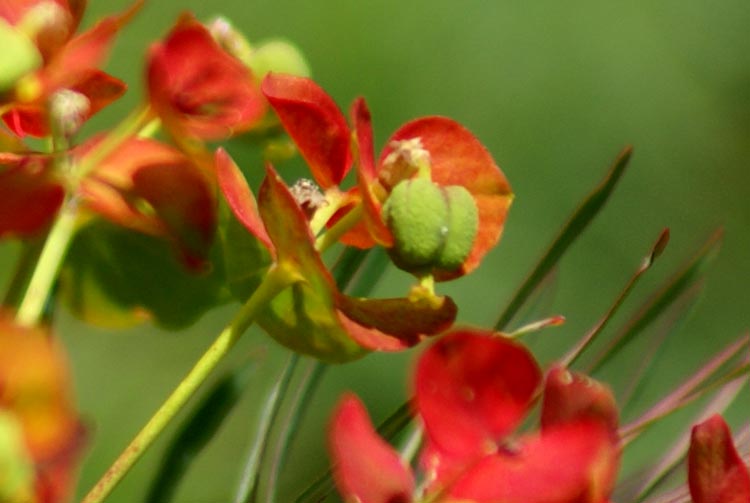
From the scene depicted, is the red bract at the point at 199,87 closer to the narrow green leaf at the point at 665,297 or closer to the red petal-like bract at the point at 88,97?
the red petal-like bract at the point at 88,97

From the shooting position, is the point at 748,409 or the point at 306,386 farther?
the point at 748,409

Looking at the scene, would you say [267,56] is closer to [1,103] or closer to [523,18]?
[1,103]

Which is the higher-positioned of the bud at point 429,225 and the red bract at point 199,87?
the bud at point 429,225

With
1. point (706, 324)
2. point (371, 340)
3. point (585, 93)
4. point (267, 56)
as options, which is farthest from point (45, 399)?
point (585, 93)

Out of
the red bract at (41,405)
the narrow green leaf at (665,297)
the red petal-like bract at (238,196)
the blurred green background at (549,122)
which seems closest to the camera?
the red bract at (41,405)

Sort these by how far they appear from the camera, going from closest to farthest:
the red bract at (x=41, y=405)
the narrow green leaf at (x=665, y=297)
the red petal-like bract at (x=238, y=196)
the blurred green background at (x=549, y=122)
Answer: the red bract at (x=41, y=405) < the red petal-like bract at (x=238, y=196) < the narrow green leaf at (x=665, y=297) < the blurred green background at (x=549, y=122)

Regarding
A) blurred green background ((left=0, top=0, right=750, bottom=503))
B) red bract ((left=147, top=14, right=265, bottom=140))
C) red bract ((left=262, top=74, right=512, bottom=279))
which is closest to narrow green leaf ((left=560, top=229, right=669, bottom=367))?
red bract ((left=262, top=74, right=512, bottom=279))

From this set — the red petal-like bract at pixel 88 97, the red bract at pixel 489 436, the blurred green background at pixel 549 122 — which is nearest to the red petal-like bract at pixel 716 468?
the red bract at pixel 489 436
